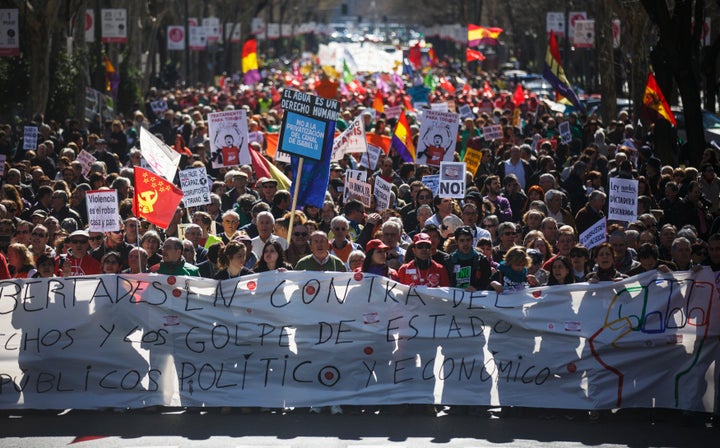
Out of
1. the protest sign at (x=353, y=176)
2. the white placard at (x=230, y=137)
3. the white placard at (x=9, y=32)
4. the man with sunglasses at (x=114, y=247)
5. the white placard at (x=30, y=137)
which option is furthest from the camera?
the white placard at (x=9, y=32)

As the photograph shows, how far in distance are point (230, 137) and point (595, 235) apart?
24.1 feet

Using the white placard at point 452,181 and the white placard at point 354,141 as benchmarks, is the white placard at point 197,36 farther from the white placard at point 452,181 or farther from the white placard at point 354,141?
the white placard at point 452,181

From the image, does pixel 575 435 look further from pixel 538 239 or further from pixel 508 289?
pixel 538 239

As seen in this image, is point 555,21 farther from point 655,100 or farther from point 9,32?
point 655,100

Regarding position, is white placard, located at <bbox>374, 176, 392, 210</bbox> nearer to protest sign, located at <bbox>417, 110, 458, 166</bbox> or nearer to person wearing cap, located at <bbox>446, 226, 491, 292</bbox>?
protest sign, located at <bbox>417, 110, 458, 166</bbox>

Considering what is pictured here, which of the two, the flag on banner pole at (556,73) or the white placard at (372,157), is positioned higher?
the flag on banner pole at (556,73)

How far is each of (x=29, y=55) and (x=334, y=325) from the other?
2391 cm

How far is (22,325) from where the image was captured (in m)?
10.2

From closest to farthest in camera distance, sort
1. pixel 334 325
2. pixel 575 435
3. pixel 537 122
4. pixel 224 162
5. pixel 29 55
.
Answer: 1. pixel 575 435
2. pixel 334 325
3. pixel 224 162
4. pixel 537 122
5. pixel 29 55

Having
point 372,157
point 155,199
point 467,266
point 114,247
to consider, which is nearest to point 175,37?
point 372,157

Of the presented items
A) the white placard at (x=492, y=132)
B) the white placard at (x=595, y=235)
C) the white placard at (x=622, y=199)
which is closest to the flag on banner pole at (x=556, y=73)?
the white placard at (x=492, y=132)

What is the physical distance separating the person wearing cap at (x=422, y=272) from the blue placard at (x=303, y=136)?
2.81m

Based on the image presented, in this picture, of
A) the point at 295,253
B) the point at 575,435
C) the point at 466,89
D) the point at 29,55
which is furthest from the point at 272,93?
the point at 575,435

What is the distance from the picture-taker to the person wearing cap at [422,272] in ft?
35.0
